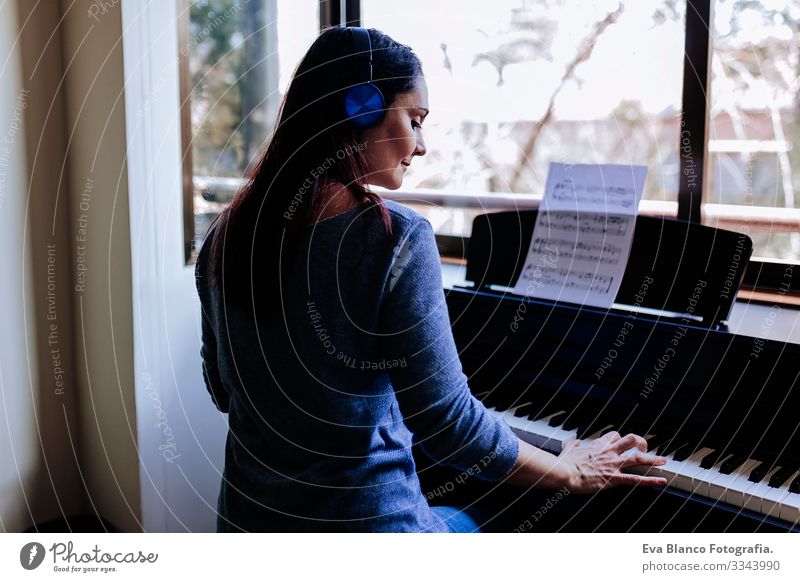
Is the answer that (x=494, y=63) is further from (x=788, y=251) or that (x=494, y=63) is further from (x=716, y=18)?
(x=788, y=251)

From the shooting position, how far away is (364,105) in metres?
1.18

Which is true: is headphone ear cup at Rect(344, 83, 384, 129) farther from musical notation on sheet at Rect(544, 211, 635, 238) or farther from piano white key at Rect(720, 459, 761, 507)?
piano white key at Rect(720, 459, 761, 507)

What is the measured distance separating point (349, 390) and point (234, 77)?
154cm

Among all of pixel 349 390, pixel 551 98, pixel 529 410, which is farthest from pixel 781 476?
pixel 551 98

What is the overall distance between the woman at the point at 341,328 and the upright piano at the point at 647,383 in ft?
0.52

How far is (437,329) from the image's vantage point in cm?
109

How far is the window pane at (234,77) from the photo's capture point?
7.23 ft

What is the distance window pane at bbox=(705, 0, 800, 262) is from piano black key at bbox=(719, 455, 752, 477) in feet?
2.15

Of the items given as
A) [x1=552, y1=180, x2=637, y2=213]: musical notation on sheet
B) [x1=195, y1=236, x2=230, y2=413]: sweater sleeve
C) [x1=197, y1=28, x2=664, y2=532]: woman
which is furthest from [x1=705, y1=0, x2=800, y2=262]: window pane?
[x1=195, y1=236, x2=230, y2=413]: sweater sleeve

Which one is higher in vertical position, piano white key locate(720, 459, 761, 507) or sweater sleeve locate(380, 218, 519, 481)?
sweater sleeve locate(380, 218, 519, 481)

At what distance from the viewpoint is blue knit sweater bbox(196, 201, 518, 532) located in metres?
1.09

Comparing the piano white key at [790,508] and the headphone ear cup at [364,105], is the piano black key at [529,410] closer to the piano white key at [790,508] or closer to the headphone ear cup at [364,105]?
the piano white key at [790,508]

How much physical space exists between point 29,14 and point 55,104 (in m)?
0.21

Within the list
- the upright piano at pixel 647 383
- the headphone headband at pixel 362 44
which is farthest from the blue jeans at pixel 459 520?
the headphone headband at pixel 362 44
